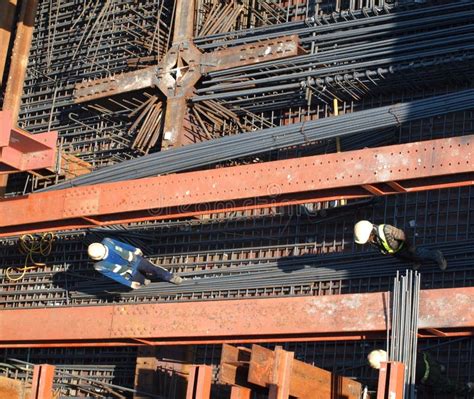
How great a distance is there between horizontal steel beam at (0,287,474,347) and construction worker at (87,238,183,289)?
3.85 feet

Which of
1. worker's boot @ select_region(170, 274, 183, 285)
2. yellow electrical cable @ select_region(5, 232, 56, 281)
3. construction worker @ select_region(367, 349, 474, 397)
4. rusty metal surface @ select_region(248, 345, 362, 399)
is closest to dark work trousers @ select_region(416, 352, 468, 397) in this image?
construction worker @ select_region(367, 349, 474, 397)

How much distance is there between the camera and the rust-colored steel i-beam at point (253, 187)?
13.1m

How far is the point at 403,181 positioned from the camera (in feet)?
44.3

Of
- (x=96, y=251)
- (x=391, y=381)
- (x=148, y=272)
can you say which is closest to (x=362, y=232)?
(x=391, y=381)

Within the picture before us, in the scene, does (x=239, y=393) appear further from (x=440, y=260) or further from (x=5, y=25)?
(x=5, y=25)

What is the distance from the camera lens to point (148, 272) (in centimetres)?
1705

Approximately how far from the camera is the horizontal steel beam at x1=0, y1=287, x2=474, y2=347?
41.7 ft

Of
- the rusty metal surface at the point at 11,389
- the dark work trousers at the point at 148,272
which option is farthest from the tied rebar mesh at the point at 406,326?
the rusty metal surface at the point at 11,389

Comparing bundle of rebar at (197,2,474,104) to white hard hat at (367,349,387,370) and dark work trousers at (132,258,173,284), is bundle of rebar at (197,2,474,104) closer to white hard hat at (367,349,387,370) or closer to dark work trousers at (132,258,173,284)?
dark work trousers at (132,258,173,284)

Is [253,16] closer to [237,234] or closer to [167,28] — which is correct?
[167,28]

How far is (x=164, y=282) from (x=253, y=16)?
4.58 meters

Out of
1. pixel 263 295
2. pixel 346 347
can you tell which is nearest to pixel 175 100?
pixel 263 295

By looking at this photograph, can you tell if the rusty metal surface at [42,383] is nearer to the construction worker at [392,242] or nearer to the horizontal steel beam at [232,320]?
the horizontal steel beam at [232,320]

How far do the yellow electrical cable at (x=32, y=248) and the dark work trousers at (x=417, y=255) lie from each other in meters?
6.93
